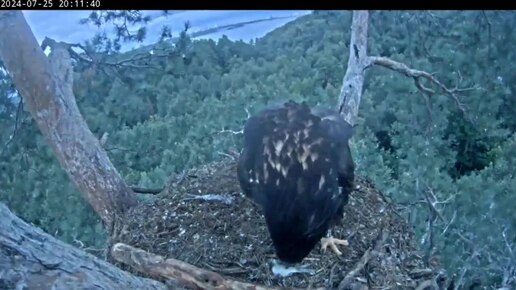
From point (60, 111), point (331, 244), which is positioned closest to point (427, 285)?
point (331, 244)

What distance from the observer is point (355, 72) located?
4828 mm

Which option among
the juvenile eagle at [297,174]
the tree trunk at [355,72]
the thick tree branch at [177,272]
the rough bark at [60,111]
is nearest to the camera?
the thick tree branch at [177,272]

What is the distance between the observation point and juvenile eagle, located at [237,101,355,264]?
329 centimetres

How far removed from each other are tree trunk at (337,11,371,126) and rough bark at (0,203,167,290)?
2858mm

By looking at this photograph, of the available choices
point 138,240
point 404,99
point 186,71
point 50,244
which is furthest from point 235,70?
point 50,244

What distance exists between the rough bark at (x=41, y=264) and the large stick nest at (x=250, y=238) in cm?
144

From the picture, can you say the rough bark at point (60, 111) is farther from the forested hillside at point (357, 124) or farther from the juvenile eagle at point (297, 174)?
the juvenile eagle at point (297, 174)

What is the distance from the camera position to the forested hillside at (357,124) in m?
6.00

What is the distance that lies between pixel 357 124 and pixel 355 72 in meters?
0.93

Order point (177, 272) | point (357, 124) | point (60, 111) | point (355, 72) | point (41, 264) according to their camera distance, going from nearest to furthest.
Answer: point (41, 264) → point (177, 272) → point (60, 111) → point (355, 72) → point (357, 124)
